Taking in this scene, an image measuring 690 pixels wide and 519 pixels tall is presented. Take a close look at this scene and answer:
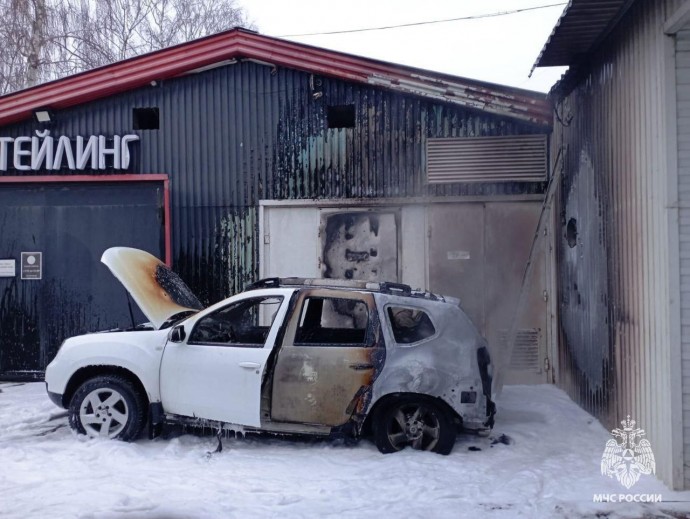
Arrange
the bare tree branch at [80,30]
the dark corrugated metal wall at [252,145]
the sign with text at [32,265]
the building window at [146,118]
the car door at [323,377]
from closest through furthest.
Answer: the car door at [323,377] → the dark corrugated metal wall at [252,145] → the sign with text at [32,265] → the building window at [146,118] → the bare tree branch at [80,30]

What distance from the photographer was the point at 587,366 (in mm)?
7383

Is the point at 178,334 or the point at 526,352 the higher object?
the point at 178,334

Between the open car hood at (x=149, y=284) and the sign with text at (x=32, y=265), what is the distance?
354 cm

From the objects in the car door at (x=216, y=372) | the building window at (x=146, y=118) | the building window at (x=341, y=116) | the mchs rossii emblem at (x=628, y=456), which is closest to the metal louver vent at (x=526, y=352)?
the mchs rossii emblem at (x=628, y=456)

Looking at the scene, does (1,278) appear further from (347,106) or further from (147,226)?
(347,106)

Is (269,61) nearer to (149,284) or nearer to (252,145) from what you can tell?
(252,145)

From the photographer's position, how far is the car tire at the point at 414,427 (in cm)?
577

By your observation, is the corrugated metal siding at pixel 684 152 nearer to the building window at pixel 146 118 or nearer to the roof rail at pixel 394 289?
the roof rail at pixel 394 289

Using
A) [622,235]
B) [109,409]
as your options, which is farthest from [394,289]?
[109,409]

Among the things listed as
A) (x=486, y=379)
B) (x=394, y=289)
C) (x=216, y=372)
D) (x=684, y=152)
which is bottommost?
(x=486, y=379)

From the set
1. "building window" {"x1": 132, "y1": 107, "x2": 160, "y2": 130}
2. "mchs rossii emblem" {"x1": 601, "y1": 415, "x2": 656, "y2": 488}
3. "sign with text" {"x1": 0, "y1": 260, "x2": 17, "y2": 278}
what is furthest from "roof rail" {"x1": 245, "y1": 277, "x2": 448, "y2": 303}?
"sign with text" {"x1": 0, "y1": 260, "x2": 17, "y2": 278}

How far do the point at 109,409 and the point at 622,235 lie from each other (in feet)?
18.2

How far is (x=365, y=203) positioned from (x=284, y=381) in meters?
4.18

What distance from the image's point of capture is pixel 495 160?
9.14 m
